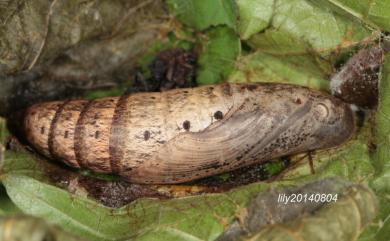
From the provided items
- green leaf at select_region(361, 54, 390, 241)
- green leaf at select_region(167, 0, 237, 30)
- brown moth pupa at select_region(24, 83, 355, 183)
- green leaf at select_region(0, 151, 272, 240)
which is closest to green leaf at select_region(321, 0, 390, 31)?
green leaf at select_region(361, 54, 390, 241)

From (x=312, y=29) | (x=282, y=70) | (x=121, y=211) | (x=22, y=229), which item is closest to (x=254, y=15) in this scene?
(x=312, y=29)

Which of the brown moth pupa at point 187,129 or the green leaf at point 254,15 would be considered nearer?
the brown moth pupa at point 187,129

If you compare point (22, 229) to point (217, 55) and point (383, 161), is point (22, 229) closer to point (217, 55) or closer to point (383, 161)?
point (217, 55)

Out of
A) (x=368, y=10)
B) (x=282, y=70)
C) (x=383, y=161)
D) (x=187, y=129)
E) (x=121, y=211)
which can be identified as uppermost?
(x=368, y=10)

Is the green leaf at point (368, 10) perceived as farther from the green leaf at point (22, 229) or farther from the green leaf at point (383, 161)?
the green leaf at point (22, 229)

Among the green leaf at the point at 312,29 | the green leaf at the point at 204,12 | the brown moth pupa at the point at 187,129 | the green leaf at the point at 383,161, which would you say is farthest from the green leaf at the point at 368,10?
the green leaf at the point at 204,12

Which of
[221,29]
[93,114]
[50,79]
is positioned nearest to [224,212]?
[93,114]

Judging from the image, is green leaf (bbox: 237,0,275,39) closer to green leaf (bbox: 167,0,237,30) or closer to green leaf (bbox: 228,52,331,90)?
green leaf (bbox: 167,0,237,30)
